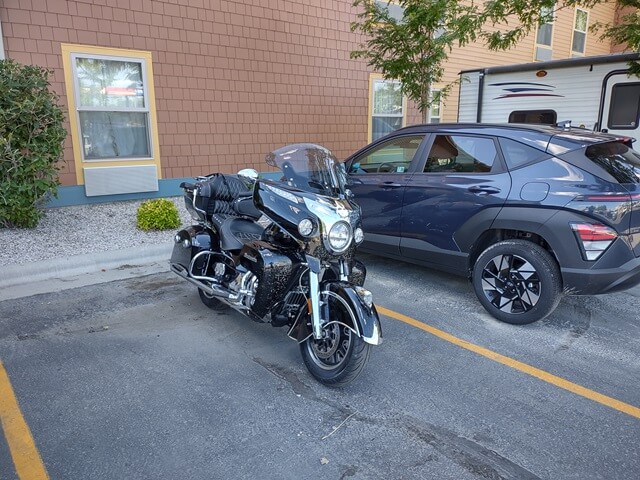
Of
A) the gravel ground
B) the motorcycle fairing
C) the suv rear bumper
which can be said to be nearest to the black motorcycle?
the motorcycle fairing

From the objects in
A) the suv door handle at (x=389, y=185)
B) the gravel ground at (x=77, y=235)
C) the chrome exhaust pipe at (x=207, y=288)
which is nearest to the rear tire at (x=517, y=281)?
the suv door handle at (x=389, y=185)

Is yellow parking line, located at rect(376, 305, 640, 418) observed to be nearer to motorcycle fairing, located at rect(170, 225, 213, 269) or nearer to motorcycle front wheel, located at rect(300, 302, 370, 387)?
motorcycle front wheel, located at rect(300, 302, 370, 387)

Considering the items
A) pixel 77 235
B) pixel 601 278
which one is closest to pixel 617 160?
pixel 601 278

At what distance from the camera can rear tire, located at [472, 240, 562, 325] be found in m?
4.00

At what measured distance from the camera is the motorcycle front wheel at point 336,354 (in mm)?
3000

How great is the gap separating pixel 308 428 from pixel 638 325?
128 inches

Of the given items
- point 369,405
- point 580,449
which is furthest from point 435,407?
point 580,449

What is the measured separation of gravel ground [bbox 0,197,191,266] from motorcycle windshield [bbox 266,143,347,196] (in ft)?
11.1

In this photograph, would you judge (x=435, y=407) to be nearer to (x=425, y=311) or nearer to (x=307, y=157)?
(x=425, y=311)

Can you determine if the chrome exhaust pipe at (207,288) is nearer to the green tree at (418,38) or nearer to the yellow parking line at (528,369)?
the yellow parking line at (528,369)

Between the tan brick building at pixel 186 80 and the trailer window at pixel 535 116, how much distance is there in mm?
3340

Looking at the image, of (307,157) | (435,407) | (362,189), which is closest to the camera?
(435,407)

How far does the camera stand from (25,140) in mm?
5848

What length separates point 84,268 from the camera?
566cm
